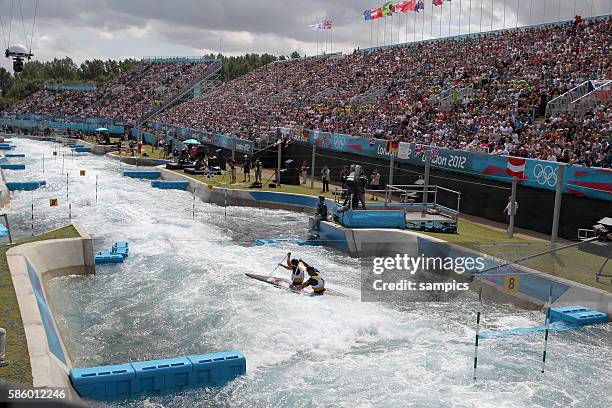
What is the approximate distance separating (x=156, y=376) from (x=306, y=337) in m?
4.04

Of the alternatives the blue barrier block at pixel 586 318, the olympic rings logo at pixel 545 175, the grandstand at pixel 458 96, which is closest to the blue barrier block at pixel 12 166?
the grandstand at pixel 458 96

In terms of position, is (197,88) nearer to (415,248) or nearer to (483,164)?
(483,164)

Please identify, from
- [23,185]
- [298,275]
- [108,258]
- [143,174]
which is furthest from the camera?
[143,174]

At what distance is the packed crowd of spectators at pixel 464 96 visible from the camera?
1016 inches

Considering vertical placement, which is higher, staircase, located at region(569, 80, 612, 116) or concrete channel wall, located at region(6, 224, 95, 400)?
staircase, located at region(569, 80, 612, 116)

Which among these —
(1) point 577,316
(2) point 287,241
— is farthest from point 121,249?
(1) point 577,316

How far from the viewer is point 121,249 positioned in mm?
21016

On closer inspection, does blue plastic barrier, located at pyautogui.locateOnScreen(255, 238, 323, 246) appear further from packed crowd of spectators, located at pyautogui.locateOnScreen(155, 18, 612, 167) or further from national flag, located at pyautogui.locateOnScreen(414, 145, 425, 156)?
packed crowd of spectators, located at pyautogui.locateOnScreen(155, 18, 612, 167)

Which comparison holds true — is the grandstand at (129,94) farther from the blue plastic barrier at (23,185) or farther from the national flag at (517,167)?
the national flag at (517,167)

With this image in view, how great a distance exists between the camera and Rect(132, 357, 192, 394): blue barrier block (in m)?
11.2

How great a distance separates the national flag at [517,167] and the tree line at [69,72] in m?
97.5

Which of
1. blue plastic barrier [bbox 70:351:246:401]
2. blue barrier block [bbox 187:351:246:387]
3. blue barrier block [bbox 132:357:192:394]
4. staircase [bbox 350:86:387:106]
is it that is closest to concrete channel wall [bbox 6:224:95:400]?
blue plastic barrier [bbox 70:351:246:401]

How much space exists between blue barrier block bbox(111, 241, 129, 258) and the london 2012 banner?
40.4 feet

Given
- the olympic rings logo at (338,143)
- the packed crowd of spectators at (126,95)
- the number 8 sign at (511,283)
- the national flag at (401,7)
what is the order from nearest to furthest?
1. the number 8 sign at (511,283)
2. the olympic rings logo at (338,143)
3. the national flag at (401,7)
4. the packed crowd of spectators at (126,95)
